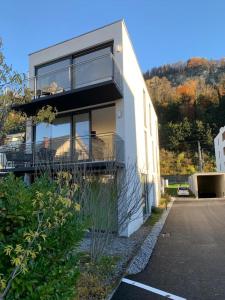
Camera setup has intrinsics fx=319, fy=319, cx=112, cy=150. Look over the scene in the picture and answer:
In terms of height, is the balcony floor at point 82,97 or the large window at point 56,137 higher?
the balcony floor at point 82,97

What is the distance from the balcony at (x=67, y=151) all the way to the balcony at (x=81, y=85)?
5.32ft

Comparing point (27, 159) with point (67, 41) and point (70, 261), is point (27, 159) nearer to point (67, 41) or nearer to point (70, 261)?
point (67, 41)

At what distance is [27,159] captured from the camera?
46.5ft

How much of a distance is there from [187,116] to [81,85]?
6561cm

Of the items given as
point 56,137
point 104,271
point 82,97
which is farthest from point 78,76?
point 104,271

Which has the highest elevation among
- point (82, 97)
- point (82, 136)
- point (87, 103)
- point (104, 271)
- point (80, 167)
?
point (82, 97)

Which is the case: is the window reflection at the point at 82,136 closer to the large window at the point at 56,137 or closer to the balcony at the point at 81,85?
the large window at the point at 56,137

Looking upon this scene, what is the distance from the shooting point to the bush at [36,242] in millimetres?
3412

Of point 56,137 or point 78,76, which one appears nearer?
point 78,76

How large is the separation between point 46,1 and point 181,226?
471 inches

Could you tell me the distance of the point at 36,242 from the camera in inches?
143

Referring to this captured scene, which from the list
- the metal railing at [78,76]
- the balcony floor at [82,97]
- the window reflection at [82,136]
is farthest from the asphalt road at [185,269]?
the metal railing at [78,76]

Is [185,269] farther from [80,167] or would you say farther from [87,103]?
[87,103]

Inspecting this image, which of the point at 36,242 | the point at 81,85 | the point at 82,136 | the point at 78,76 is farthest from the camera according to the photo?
the point at 78,76
